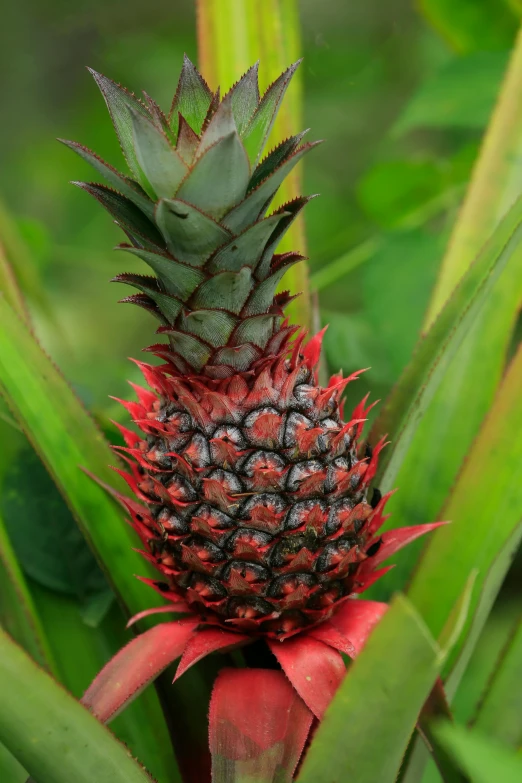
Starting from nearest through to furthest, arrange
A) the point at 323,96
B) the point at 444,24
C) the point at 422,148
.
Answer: the point at 444,24, the point at 323,96, the point at 422,148

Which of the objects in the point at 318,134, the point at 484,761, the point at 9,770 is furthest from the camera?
the point at 318,134

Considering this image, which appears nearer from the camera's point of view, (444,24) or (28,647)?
(28,647)

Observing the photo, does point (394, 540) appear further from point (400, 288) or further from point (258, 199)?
point (400, 288)

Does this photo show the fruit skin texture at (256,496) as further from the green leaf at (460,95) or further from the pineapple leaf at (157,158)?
the green leaf at (460,95)

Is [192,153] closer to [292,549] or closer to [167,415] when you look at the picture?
[167,415]

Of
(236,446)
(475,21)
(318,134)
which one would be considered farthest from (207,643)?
(318,134)

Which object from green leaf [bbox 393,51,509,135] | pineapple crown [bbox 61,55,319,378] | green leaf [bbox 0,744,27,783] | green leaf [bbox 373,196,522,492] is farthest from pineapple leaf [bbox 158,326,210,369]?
green leaf [bbox 393,51,509,135]

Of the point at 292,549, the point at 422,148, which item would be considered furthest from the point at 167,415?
the point at 422,148
